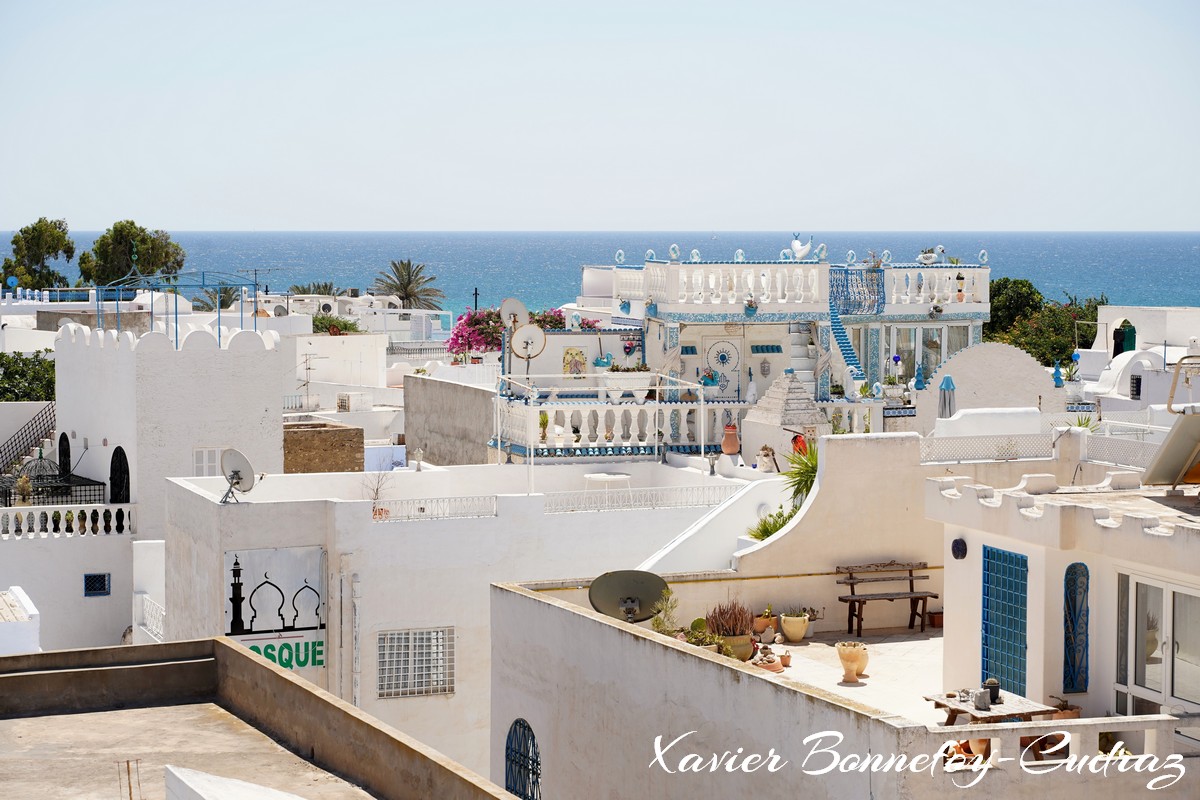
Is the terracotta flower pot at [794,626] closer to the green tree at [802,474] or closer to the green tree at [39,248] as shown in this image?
the green tree at [802,474]

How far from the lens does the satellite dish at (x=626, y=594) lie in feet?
55.6

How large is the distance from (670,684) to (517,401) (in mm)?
12282

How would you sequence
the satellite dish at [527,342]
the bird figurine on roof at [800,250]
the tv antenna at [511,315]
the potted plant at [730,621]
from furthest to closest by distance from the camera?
the bird figurine on roof at [800,250]
the tv antenna at [511,315]
the satellite dish at [527,342]
the potted plant at [730,621]

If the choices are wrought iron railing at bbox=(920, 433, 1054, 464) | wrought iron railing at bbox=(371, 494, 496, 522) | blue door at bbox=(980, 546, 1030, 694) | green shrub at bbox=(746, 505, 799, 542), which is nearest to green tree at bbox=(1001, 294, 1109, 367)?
wrought iron railing at bbox=(371, 494, 496, 522)

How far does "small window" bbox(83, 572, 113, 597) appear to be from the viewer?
29516mm

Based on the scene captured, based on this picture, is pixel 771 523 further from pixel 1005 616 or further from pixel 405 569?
pixel 1005 616

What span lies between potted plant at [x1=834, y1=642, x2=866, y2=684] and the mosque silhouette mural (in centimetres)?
842

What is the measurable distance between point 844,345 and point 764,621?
1168cm

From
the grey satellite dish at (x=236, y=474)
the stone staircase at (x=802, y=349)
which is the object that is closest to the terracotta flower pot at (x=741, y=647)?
the grey satellite dish at (x=236, y=474)

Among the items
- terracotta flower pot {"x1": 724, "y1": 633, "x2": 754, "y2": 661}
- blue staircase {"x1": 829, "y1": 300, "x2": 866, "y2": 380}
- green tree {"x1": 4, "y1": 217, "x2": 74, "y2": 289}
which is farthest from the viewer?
green tree {"x1": 4, "y1": 217, "x2": 74, "y2": 289}

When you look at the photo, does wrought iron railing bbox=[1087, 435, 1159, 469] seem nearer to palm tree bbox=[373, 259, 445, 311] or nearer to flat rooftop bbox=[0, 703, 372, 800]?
flat rooftop bbox=[0, 703, 372, 800]

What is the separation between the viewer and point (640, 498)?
23.9 metres

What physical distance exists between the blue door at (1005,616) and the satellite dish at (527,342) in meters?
15.1

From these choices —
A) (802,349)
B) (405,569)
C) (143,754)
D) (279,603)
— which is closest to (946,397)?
(802,349)
